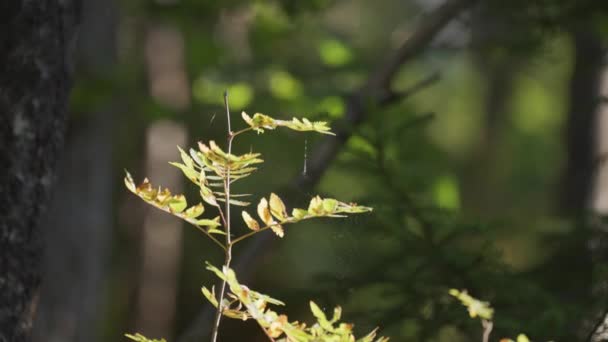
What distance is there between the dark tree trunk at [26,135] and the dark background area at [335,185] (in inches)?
16.3

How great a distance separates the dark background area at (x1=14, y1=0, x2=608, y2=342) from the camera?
2.69 metres

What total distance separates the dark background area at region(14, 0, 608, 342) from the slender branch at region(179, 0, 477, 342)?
11 mm

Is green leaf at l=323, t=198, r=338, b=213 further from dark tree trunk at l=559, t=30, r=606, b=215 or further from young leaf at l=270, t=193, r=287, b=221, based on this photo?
dark tree trunk at l=559, t=30, r=606, b=215

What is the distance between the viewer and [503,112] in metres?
17.7

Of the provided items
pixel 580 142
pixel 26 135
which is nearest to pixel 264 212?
pixel 26 135

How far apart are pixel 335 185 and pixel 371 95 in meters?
1.04

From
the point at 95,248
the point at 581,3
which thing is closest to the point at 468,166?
the point at 95,248

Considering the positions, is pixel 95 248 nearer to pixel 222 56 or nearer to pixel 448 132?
pixel 222 56

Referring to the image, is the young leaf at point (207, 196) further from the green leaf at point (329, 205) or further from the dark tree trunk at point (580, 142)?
the dark tree trunk at point (580, 142)

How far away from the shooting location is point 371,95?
9.91 feet

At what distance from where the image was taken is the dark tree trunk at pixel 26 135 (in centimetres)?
175

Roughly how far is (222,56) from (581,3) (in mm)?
5290

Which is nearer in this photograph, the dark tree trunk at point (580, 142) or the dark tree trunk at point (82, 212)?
the dark tree trunk at point (82, 212)

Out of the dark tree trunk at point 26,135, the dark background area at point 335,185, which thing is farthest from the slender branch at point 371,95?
the dark tree trunk at point 26,135
